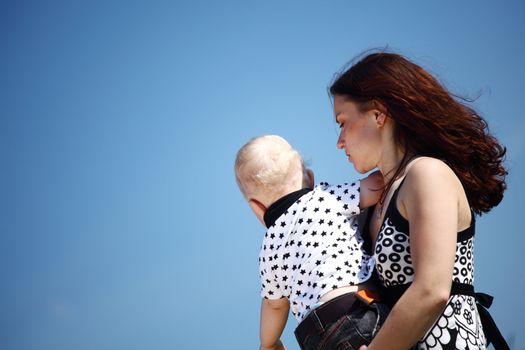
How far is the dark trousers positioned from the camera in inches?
82.3

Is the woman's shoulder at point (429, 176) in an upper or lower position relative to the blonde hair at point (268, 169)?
lower

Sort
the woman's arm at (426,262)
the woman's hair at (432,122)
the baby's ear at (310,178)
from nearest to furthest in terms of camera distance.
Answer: the woman's arm at (426,262) → the woman's hair at (432,122) → the baby's ear at (310,178)

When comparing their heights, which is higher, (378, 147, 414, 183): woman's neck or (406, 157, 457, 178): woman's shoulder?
(378, 147, 414, 183): woman's neck

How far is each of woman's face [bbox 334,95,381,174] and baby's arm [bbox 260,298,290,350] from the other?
0.86m

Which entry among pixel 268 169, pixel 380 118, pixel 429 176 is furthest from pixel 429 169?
pixel 268 169

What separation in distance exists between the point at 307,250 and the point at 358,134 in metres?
0.56

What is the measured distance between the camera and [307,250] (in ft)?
7.97

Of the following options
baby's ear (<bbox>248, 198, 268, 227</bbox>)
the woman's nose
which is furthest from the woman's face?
baby's ear (<bbox>248, 198, 268, 227</bbox>)

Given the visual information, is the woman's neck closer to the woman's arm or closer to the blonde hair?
the woman's arm

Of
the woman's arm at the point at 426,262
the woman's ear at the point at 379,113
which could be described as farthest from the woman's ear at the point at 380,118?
the woman's arm at the point at 426,262

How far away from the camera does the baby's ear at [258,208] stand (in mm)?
2795

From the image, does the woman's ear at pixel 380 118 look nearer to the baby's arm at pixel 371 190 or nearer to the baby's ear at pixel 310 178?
the baby's arm at pixel 371 190

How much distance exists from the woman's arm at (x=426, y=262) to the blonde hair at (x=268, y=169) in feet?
2.93

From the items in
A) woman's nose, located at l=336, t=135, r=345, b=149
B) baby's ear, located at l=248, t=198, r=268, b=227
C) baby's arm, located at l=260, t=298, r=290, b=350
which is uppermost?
woman's nose, located at l=336, t=135, r=345, b=149
